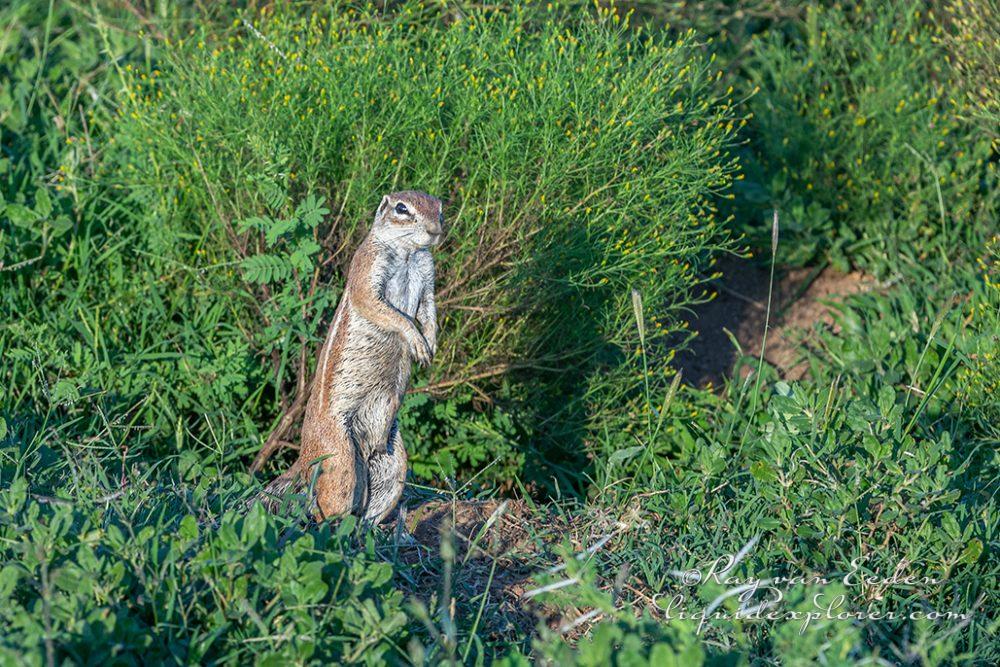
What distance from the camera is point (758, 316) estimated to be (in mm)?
7578

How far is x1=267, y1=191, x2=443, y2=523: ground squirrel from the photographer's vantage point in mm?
4629

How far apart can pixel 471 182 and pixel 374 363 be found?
4.33 feet

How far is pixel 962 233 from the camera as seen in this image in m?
7.50

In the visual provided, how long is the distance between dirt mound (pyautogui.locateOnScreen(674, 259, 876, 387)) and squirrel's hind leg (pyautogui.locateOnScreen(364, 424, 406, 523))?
2.66m

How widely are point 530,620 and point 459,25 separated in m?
3.14

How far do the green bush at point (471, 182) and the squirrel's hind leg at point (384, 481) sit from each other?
98 centimetres

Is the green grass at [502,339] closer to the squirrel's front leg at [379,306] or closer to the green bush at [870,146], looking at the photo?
the green bush at [870,146]

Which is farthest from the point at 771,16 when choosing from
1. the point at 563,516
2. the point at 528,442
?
the point at 563,516

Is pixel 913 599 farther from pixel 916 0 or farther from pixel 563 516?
pixel 916 0

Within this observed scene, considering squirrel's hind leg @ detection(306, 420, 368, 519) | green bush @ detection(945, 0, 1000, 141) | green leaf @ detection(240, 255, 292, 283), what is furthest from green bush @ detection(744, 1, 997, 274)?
squirrel's hind leg @ detection(306, 420, 368, 519)
